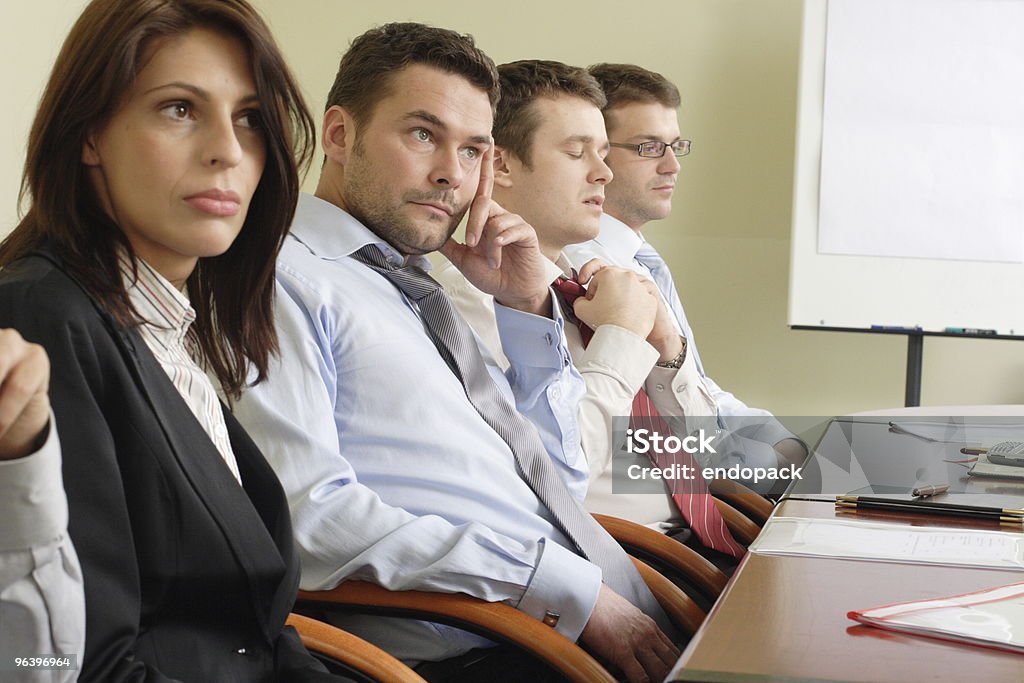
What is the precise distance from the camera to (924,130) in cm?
435

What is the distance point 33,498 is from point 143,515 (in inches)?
5.8

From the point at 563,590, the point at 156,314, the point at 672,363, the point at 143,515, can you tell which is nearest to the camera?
the point at 143,515

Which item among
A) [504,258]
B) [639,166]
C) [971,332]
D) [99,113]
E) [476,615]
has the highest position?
[99,113]

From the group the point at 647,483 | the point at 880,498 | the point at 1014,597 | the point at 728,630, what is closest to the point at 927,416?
the point at 647,483

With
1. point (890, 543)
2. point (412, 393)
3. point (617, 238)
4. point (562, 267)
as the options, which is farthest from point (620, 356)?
point (617, 238)

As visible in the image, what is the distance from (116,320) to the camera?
0.98 metres

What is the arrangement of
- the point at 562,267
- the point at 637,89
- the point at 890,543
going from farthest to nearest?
the point at 637,89
the point at 562,267
the point at 890,543

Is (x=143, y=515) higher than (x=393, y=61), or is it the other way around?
(x=393, y=61)

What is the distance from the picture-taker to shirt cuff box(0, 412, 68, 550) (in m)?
0.80

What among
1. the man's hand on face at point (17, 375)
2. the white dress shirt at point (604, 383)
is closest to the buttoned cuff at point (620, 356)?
the white dress shirt at point (604, 383)

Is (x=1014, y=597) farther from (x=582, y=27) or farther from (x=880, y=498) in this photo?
(x=582, y=27)

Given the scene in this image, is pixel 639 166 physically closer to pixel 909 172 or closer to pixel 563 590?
pixel 909 172

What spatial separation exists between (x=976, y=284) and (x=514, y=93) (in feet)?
8.08

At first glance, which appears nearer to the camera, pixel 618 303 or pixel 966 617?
pixel 966 617
